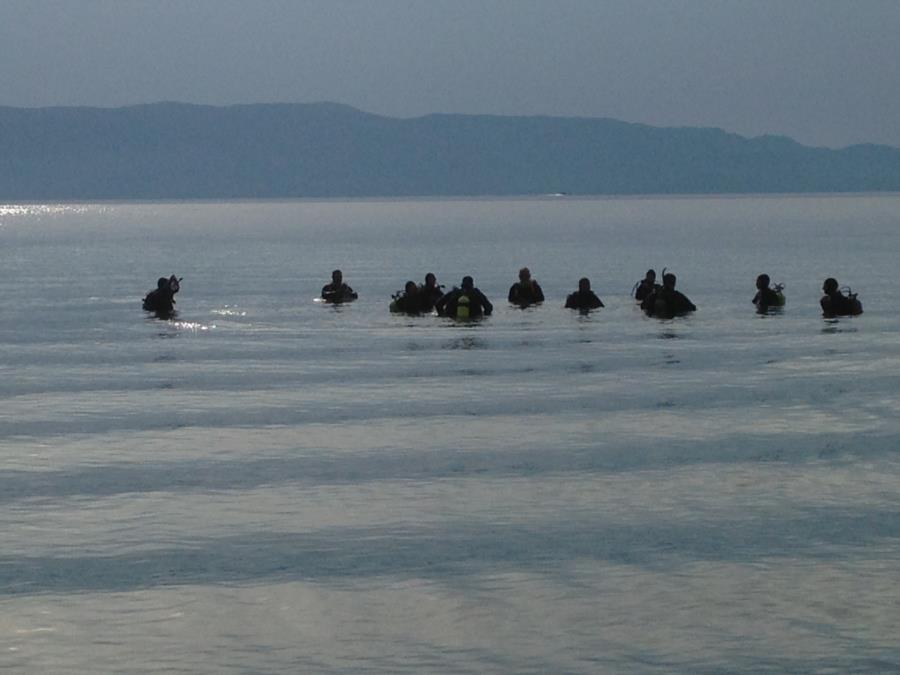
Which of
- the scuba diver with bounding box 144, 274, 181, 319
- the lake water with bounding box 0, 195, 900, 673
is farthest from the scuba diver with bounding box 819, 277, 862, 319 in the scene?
the scuba diver with bounding box 144, 274, 181, 319

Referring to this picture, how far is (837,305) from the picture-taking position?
127ft

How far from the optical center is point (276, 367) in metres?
29.1

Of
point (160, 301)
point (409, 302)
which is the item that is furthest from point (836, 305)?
point (160, 301)

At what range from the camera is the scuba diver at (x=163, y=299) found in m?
41.2

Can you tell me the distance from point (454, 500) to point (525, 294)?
25.5m

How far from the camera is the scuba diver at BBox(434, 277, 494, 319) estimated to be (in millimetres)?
37938

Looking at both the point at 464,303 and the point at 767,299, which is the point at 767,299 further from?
the point at 464,303

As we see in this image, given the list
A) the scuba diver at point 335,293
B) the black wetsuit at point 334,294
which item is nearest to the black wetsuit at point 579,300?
the scuba diver at point 335,293

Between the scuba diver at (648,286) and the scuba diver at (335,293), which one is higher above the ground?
the scuba diver at (648,286)

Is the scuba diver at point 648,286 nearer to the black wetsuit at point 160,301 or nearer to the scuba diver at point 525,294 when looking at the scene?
the scuba diver at point 525,294

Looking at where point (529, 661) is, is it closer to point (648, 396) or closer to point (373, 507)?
point (373, 507)

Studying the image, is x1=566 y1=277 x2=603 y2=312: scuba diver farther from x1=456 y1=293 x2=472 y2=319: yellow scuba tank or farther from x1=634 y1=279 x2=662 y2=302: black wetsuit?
x1=456 y1=293 x2=472 y2=319: yellow scuba tank

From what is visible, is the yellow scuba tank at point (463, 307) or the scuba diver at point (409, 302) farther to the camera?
the scuba diver at point (409, 302)

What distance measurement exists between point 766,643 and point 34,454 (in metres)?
10.9
